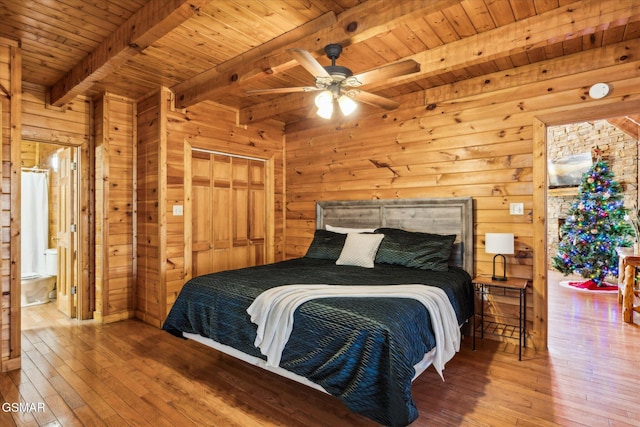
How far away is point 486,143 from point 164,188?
3.34 metres

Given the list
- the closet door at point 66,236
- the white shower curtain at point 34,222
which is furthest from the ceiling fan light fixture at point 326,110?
the white shower curtain at point 34,222

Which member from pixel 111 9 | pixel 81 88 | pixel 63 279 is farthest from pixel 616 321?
pixel 63 279

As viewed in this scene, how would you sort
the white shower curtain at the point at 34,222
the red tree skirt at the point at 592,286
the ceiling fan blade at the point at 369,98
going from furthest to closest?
the red tree skirt at the point at 592,286, the white shower curtain at the point at 34,222, the ceiling fan blade at the point at 369,98

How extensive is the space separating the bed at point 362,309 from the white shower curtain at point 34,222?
3.63 meters

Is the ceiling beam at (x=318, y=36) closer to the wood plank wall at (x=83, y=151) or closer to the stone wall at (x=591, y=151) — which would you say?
the wood plank wall at (x=83, y=151)

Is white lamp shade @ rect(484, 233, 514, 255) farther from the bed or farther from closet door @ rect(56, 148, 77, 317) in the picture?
closet door @ rect(56, 148, 77, 317)

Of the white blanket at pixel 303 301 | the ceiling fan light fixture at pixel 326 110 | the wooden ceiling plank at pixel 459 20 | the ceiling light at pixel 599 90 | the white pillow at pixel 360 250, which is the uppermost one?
the wooden ceiling plank at pixel 459 20

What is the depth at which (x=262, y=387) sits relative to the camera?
246 centimetres

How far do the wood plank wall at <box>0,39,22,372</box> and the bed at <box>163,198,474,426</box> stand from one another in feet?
3.89

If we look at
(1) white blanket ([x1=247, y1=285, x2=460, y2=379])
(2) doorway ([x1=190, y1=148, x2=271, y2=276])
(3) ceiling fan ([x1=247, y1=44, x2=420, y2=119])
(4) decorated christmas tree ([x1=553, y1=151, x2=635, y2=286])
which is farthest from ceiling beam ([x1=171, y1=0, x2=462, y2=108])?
(4) decorated christmas tree ([x1=553, y1=151, x2=635, y2=286])

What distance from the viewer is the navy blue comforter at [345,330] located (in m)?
1.77

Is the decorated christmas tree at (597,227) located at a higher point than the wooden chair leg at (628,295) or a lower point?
higher

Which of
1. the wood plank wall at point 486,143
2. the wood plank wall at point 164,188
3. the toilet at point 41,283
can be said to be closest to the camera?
the wood plank wall at point 486,143

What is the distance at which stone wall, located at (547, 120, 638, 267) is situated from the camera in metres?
6.18
